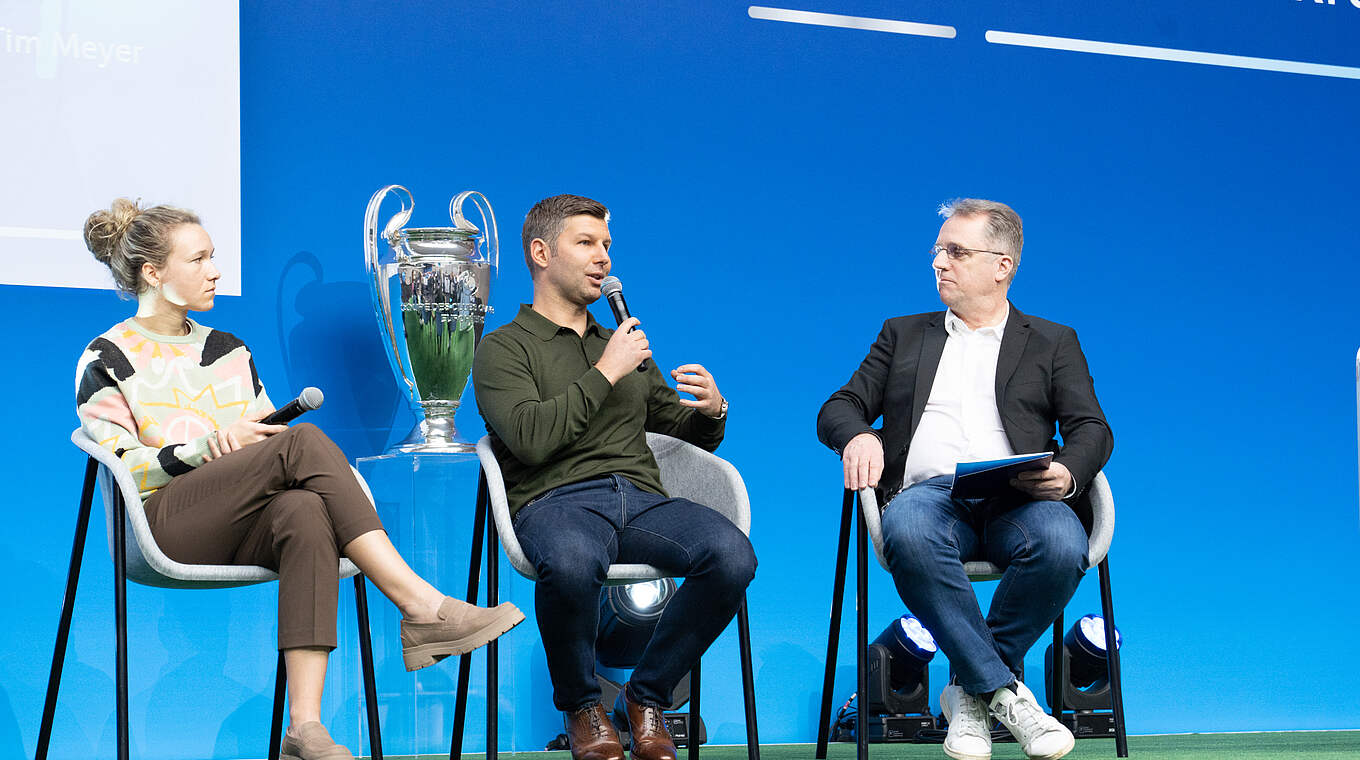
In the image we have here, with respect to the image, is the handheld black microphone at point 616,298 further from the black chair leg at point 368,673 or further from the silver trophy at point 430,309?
the black chair leg at point 368,673

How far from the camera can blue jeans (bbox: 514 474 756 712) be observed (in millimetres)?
2447

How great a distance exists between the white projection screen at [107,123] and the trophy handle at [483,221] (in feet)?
1.66

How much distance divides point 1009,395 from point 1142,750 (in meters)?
0.96

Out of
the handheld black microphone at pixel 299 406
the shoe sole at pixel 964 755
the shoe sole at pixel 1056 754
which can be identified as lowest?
the shoe sole at pixel 964 755

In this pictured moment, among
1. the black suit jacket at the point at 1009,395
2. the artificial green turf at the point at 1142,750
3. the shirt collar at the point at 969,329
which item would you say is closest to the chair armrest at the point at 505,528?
the black suit jacket at the point at 1009,395

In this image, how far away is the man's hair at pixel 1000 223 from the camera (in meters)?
3.03

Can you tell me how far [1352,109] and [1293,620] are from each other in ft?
5.24

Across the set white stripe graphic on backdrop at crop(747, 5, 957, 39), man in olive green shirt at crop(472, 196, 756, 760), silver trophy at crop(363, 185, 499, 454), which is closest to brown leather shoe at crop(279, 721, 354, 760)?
man in olive green shirt at crop(472, 196, 756, 760)

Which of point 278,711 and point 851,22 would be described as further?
point 851,22

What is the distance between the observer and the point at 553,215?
2891 millimetres

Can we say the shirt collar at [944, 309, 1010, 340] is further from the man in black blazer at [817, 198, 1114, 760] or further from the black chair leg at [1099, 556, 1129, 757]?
the black chair leg at [1099, 556, 1129, 757]

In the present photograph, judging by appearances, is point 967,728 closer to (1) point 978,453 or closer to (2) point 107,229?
(1) point 978,453

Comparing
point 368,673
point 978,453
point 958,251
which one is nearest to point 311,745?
point 368,673

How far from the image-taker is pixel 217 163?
3.30 meters
